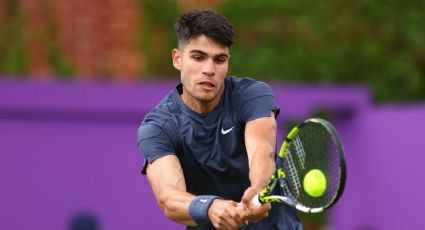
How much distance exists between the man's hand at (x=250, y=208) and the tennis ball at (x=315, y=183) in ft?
1.16

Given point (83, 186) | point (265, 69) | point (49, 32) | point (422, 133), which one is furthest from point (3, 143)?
point (265, 69)

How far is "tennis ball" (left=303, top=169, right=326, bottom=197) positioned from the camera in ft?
23.8

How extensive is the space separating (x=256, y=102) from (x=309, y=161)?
50 centimetres

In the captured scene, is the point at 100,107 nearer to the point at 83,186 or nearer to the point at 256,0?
the point at 83,186

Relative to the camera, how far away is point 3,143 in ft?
48.1

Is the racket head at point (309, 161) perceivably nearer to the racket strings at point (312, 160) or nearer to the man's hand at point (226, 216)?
the racket strings at point (312, 160)

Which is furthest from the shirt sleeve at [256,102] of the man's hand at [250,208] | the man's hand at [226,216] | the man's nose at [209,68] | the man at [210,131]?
the man's hand at [226,216]

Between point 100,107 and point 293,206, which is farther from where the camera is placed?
point 100,107

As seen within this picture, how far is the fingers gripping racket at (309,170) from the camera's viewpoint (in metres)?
7.10

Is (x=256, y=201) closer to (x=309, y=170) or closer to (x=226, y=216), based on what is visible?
(x=226, y=216)

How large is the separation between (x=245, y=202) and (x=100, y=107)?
8105 millimetres

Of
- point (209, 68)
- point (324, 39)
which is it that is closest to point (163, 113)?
point (209, 68)

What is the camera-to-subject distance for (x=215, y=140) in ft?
25.0

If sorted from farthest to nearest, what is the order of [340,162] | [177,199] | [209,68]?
[209,68], [177,199], [340,162]
